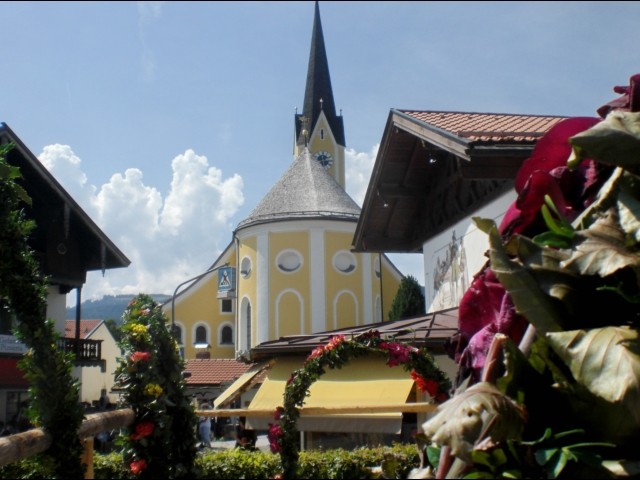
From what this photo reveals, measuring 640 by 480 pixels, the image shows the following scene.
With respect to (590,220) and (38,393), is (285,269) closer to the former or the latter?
(38,393)

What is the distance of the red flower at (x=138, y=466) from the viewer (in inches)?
Answer: 310

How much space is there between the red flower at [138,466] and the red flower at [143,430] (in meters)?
0.25

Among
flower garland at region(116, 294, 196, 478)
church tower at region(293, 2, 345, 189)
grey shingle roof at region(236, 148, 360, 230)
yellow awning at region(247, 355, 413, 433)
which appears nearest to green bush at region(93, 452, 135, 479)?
yellow awning at region(247, 355, 413, 433)

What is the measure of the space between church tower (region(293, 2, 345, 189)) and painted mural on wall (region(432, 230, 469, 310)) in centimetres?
4801

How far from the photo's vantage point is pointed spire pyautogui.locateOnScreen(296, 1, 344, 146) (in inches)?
2515

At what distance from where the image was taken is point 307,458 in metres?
12.6

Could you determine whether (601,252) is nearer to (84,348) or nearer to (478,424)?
(478,424)

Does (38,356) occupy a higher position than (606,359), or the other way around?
(38,356)

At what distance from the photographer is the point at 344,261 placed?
39219 mm

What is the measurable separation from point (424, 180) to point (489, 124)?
221cm

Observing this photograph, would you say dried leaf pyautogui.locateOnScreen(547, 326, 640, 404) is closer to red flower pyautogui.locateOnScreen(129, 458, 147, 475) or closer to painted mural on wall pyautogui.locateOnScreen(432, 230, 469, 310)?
red flower pyautogui.locateOnScreen(129, 458, 147, 475)

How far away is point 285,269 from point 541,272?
3768 centimetres

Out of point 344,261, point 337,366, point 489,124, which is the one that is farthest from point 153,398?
point 344,261

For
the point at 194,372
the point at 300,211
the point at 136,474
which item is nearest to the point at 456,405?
Result: the point at 136,474
